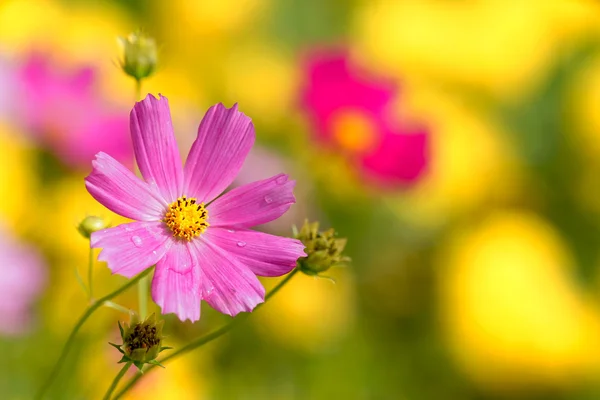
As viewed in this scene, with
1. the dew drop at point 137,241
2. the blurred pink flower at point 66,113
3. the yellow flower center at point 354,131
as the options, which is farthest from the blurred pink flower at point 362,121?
the dew drop at point 137,241

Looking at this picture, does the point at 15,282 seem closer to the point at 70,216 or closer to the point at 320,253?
the point at 70,216

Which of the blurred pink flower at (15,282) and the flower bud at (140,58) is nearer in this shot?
the flower bud at (140,58)

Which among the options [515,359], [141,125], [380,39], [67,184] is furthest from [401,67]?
[141,125]

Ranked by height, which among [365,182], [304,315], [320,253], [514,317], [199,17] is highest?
[320,253]

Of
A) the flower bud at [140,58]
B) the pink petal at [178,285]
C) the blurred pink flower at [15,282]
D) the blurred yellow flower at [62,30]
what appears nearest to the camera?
the pink petal at [178,285]

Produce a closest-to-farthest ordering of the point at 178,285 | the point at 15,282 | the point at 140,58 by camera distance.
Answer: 1. the point at 178,285
2. the point at 140,58
3. the point at 15,282

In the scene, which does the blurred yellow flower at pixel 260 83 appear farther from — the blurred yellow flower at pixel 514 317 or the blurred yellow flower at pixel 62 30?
the blurred yellow flower at pixel 514 317

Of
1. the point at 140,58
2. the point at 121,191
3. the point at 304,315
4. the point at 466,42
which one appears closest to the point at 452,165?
the point at 466,42
